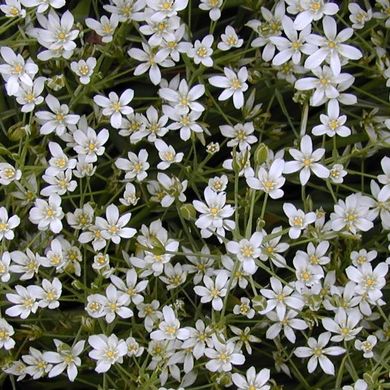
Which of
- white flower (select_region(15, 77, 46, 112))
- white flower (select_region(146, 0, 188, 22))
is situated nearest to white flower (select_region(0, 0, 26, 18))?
white flower (select_region(15, 77, 46, 112))

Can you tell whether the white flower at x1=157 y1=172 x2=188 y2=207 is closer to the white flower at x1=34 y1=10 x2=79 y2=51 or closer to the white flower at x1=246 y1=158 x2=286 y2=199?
the white flower at x1=246 y1=158 x2=286 y2=199

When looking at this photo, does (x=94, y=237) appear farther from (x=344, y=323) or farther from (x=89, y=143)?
(x=344, y=323)

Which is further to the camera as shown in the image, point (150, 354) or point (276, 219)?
point (276, 219)

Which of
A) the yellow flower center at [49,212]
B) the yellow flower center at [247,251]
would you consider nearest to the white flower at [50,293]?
the yellow flower center at [49,212]

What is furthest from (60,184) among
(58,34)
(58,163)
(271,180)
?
(271,180)

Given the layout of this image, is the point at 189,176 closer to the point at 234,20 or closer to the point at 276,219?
the point at 276,219

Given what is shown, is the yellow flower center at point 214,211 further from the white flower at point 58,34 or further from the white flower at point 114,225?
the white flower at point 58,34

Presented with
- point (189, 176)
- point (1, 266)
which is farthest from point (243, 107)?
point (1, 266)
